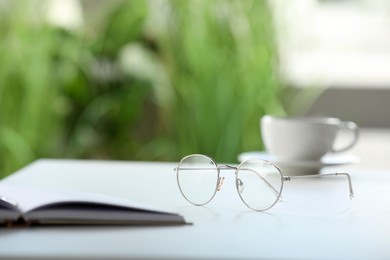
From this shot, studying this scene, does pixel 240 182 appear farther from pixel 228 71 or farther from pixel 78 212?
pixel 228 71

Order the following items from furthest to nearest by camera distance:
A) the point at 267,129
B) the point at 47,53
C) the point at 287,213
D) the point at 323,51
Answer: the point at 323,51, the point at 47,53, the point at 267,129, the point at 287,213

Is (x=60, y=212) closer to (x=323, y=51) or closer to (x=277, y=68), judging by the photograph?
(x=277, y=68)

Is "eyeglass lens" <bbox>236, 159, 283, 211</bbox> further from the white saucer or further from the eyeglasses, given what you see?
the white saucer

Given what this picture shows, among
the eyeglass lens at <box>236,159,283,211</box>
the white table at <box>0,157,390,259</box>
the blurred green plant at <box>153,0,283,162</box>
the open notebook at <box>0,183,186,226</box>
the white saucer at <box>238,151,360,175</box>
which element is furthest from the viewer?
the blurred green plant at <box>153,0,283,162</box>

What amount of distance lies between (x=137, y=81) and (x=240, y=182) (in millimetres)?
2042

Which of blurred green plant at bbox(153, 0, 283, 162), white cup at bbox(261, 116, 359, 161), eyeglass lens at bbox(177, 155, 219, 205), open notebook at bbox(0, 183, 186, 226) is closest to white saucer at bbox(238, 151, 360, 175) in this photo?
white cup at bbox(261, 116, 359, 161)

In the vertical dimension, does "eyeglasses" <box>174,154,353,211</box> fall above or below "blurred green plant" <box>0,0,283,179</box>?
below

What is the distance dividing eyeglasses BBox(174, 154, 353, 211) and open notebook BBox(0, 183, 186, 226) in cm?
13

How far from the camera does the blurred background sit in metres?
2.45

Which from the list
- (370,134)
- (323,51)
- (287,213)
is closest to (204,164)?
(287,213)

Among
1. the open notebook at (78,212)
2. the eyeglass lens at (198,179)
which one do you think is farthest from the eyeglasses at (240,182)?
the open notebook at (78,212)

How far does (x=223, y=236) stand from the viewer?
2.48 ft

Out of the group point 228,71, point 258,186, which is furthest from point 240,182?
point 228,71

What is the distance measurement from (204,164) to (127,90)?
2.02m
